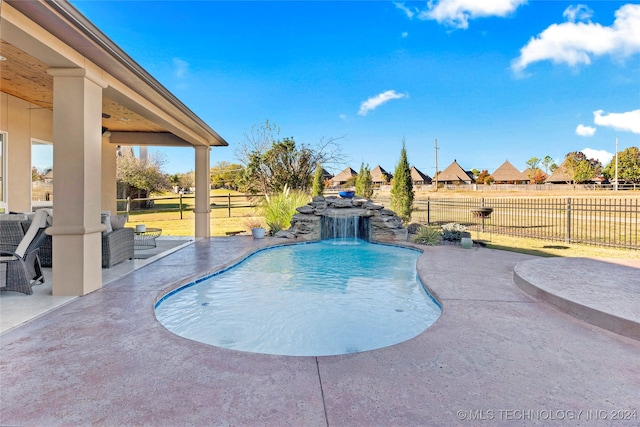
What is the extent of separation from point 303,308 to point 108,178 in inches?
375

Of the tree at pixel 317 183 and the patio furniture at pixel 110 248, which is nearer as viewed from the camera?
the patio furniture at pixel 110 248

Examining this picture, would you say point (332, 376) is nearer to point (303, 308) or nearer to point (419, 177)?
point (303, 308)

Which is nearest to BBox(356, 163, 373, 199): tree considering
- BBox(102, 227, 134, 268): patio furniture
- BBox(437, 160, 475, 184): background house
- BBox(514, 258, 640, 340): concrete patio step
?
BBox(514, 258, 640, 340): concrete patio step

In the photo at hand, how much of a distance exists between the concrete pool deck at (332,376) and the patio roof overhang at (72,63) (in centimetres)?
276

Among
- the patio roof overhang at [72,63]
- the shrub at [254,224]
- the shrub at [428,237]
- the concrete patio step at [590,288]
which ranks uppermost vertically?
the patio roof overhang at [72,63]

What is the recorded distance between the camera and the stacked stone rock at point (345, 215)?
9633mm

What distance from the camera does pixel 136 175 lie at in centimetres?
2217

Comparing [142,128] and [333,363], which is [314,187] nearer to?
[142,128]

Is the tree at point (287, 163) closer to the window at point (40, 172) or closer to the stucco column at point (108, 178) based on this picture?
the stucco column at point (108, 178)

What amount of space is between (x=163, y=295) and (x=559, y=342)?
13.9 feet

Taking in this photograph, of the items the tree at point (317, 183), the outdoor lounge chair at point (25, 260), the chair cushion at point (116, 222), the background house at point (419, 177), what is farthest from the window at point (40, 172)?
the background house at point (419, 177)

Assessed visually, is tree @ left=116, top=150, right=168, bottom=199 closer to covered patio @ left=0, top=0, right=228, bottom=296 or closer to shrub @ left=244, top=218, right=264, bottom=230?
shrub @ left=244, top=218, right=264, bottom=230

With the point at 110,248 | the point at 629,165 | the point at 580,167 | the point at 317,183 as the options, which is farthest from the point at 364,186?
the point at 629,165

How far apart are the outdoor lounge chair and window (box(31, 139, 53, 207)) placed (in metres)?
4.73
